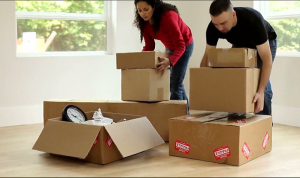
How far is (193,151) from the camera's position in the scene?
2.56 meters

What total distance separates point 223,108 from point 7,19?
2.13 metres

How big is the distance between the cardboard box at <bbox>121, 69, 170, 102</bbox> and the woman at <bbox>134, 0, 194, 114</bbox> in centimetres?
8

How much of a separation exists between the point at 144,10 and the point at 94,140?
112 cm

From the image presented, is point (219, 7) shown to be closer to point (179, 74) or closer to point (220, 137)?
point (220, 137)

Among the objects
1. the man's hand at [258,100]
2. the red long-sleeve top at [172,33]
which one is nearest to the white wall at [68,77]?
the red long-sleeve top at [172,33]

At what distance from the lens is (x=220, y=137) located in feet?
8.02

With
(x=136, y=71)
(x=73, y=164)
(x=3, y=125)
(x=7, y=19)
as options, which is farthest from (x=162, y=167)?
(x=7, y=19)

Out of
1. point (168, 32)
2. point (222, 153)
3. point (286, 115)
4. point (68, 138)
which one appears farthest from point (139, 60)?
point (286, 115)

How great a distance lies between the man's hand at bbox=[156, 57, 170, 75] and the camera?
2998 mm

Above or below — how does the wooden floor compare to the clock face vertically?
below

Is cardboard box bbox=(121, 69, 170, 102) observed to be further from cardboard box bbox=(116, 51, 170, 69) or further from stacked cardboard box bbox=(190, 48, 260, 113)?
stacked cardboard box bbox=(190, 48, 260, 113)

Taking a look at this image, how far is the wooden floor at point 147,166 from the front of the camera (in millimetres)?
2270

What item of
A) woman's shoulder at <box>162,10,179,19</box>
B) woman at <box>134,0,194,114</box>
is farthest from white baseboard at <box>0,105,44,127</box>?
woman's shoulder at <box>162,10,179,19</box>

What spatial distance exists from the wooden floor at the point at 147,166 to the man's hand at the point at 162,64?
0.54 metres
